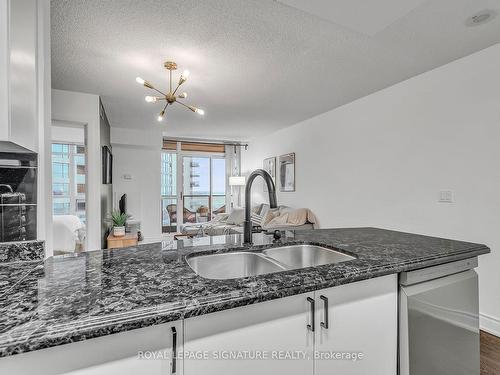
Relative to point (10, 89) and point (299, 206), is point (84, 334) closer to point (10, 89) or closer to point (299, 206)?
point (10, 89)

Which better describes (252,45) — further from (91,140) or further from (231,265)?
(91,140)

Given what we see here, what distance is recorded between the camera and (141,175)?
18.5 ft

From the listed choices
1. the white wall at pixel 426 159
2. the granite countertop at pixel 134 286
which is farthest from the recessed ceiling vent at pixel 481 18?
the granite countertop at pixel 134 286

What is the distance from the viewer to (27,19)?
984mm

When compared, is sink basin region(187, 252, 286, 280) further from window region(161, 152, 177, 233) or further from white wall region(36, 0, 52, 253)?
window region(161, 152, 177, 233)

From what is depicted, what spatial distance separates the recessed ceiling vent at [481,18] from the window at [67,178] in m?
6.85

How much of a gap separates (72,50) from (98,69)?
36 centimetres

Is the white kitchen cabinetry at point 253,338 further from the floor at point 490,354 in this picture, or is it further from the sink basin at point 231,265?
the floor at point 490,354

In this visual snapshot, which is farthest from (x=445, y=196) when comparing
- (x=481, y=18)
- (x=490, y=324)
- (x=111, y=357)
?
(x=111, y=357)

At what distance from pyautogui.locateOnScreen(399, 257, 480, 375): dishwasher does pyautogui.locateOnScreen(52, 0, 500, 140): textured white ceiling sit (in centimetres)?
167

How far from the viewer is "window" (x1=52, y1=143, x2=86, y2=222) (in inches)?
239

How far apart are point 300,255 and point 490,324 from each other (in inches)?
80.3

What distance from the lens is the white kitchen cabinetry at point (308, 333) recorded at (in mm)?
775

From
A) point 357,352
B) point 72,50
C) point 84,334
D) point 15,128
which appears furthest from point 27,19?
point 357,352
